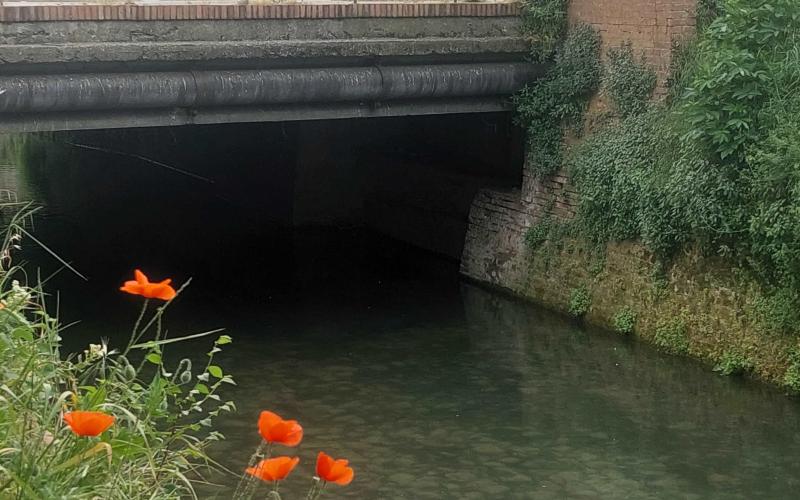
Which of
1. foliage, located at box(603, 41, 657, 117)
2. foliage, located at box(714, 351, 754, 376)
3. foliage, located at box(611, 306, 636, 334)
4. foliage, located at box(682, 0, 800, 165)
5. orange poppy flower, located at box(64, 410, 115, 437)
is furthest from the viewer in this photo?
foliage, located at box(603, 41, 657, 117)

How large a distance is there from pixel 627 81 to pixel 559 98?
1135 millimetres

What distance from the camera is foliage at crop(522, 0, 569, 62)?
1473cm

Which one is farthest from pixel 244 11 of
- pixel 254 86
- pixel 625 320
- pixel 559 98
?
pixel 625 320

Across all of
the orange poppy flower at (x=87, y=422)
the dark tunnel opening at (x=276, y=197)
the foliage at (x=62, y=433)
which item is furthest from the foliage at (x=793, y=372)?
the orange poppy flower at (x=87, y=422)

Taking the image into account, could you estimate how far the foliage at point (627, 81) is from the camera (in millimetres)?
13711

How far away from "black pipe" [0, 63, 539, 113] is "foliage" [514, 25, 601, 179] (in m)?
0.25

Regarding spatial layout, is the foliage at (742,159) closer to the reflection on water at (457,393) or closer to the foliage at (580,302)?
the reflection on water at (457,393)

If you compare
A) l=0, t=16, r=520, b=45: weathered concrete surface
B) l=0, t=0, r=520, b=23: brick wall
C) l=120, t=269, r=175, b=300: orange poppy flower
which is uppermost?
l=0, t=0, r=520, b=23: brick wall

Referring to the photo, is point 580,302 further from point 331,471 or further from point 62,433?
point 331,471

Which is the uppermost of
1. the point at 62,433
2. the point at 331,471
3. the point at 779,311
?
Result: the point at 331,471

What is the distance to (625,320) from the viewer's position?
1344 centimetres

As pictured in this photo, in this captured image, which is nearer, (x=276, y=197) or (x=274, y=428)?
(x=274, y=428)

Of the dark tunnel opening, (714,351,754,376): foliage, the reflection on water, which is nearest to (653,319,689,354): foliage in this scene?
the reflection on water

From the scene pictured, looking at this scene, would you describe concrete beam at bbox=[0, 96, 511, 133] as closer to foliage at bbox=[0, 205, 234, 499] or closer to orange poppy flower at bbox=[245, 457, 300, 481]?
foliage at bbox=[0, 205, 234, 499]
